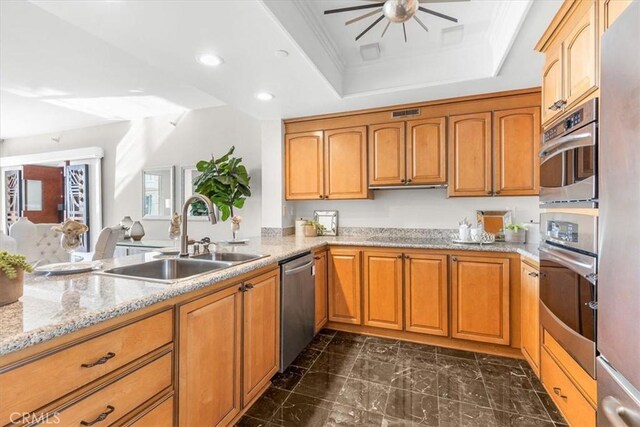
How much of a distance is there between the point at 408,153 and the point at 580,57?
161 centimetres

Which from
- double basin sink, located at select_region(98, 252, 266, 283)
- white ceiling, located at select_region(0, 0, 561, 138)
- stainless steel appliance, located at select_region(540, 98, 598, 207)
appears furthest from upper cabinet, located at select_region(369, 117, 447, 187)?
double basin sink, located at select_region(98, 252, 266, 283)

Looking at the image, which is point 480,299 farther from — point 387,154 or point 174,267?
point 174,267

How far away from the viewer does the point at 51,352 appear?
0.86 meters

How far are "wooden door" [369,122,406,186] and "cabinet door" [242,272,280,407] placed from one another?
168 cm

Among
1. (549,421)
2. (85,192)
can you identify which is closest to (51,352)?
(549,421)

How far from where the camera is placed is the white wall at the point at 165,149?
4023mm

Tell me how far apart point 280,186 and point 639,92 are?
3069 millimetres

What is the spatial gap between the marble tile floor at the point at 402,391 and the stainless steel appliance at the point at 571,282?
0.55m

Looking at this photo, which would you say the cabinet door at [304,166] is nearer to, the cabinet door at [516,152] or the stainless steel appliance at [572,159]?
the cabinet door at [516,152]

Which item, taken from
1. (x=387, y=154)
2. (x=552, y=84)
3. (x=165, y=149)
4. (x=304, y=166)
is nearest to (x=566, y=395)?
(x=552, y=84)

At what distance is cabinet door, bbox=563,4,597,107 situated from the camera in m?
1.47

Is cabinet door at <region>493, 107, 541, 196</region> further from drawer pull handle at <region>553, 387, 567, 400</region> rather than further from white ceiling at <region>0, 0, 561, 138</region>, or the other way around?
drawer pull handle at <region>553, 387, 567, 400</region>

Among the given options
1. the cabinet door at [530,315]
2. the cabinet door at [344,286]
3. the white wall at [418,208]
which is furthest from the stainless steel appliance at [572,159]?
the cabinet door at [344,286]

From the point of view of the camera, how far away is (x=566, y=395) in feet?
5.29
